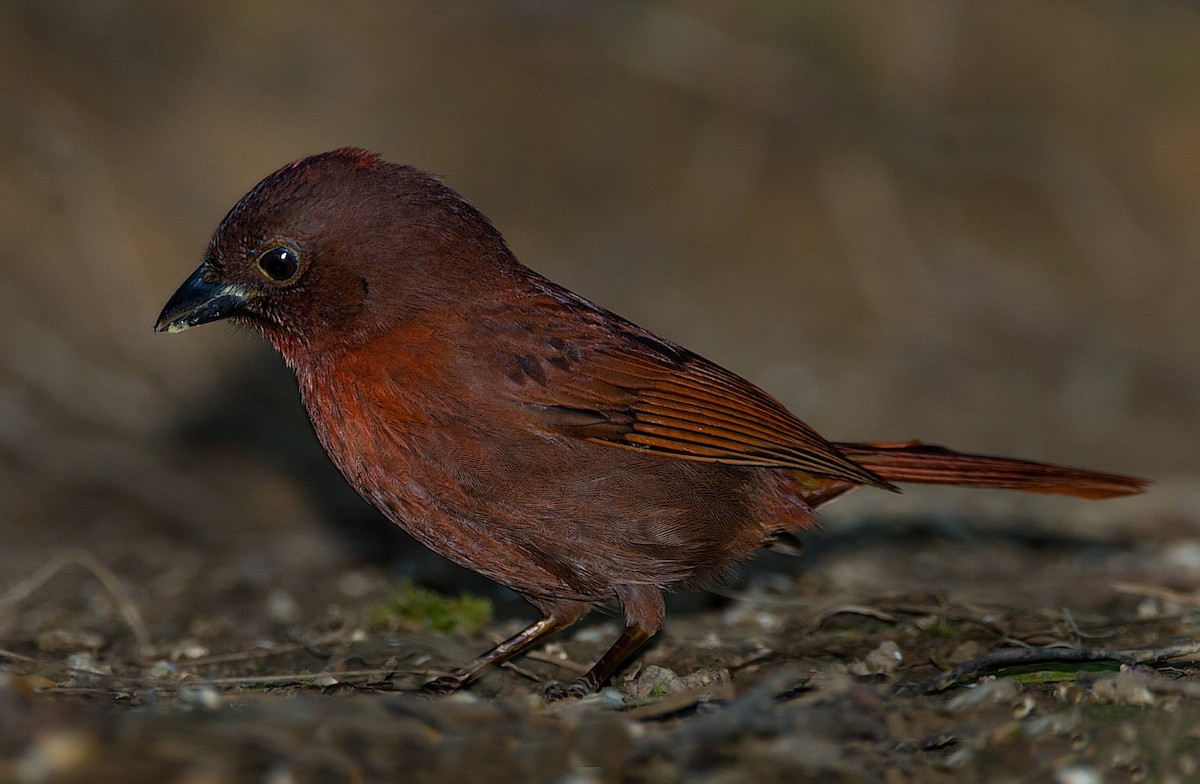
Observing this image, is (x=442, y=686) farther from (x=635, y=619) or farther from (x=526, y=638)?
(x=635, y=619)

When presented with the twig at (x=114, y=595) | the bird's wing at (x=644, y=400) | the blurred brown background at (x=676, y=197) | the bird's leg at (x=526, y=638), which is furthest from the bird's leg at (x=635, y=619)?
the blurred brown background at (x=676, y=197)

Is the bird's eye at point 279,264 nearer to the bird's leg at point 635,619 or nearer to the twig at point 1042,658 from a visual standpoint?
the bird's leg at point 635,619

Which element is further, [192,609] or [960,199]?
[960,199]

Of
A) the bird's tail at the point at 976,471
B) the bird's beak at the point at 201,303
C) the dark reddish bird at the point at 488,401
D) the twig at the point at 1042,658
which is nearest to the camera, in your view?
the twig at the point at 1042,658

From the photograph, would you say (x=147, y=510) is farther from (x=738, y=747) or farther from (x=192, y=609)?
(x=738, y=747)

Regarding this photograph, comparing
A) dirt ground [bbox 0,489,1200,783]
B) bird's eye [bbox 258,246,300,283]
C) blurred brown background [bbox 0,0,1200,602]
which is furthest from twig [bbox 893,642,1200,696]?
blurred brown background [bbox 0,0,1200,602]

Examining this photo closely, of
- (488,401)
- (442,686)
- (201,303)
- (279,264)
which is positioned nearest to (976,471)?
(488,401)

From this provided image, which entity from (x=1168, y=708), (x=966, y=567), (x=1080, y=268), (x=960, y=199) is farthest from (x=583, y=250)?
(x=1168, y=708)

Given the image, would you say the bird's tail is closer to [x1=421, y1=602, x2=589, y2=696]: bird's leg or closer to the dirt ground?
the dirt ground
